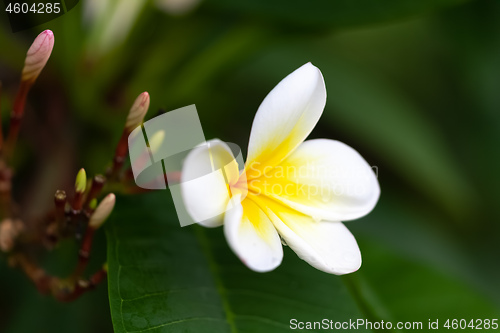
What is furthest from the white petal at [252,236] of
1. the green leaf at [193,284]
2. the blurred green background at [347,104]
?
the blurred green background at [347,104]

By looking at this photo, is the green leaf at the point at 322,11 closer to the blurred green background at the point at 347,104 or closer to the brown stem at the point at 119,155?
the blurred green background at the point at 347,104

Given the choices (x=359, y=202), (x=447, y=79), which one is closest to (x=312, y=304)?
(x=359, y=202)

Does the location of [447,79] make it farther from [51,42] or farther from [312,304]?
[51,42]

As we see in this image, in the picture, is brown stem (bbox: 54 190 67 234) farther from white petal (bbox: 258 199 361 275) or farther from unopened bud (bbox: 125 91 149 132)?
white petal (bbox: 258 199 361 275)

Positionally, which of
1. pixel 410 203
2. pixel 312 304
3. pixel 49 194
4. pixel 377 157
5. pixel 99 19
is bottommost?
pixel 410 203

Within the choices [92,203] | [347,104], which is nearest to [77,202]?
[92,203]

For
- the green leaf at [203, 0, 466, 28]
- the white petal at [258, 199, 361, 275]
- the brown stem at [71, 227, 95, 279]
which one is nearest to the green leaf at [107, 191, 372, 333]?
the brown stem at [71, 227, 95, 279]

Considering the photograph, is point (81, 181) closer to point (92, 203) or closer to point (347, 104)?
point (92, 203)
